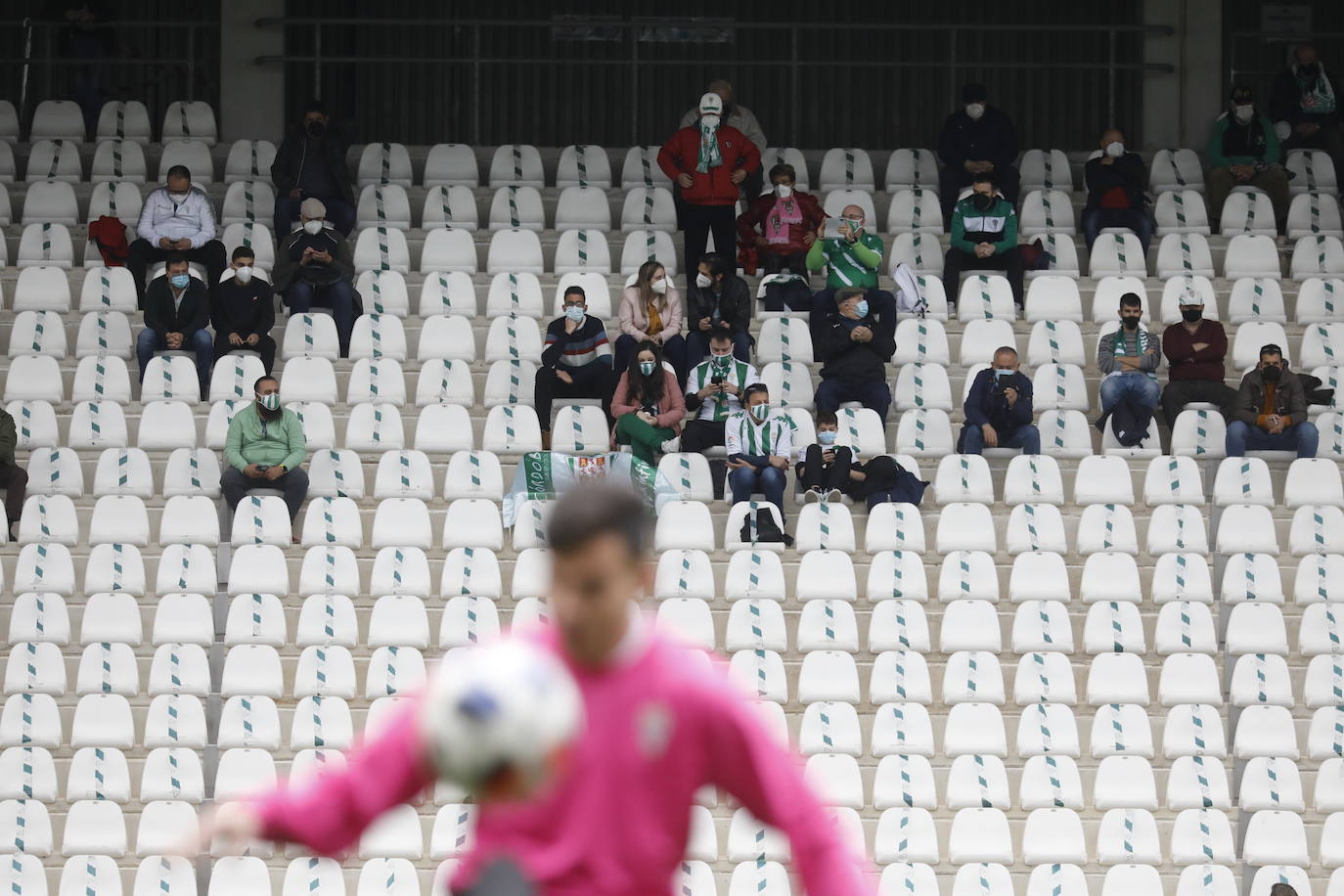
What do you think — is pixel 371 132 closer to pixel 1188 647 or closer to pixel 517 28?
pixel 517 28

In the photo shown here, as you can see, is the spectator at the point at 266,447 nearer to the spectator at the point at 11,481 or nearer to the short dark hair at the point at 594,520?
the spectator at the point at 11,481

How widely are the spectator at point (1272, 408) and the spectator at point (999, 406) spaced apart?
4.97 feet

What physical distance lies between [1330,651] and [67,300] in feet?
31.7

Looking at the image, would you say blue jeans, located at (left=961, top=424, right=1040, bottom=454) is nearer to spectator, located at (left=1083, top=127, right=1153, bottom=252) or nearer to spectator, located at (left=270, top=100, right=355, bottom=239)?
spectator, located at (left=1083, top=127, right=1153, bottom=252)

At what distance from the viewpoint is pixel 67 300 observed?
17203 mm

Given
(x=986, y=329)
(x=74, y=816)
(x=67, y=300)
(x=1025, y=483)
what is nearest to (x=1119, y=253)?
(x=986, y=329)

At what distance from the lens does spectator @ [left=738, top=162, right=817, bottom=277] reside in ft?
57.0

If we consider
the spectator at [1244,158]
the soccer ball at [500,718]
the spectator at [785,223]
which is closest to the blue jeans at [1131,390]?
the spectator at [785,223]

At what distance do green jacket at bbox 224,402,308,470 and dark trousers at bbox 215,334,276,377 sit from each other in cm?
125

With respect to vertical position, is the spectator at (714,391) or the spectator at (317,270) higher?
the spectator at (317,270)

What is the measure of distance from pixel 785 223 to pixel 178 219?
469 centimetres

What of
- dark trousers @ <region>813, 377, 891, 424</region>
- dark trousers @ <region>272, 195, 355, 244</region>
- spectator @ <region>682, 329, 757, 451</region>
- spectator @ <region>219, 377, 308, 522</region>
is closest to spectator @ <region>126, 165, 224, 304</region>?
dark trousers @ <region>272, 195, 355, 244</region>

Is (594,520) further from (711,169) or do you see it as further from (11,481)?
(711,169)

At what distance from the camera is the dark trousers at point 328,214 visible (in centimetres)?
1755
